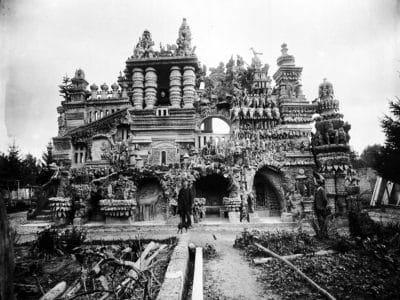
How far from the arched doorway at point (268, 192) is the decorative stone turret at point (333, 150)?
2805 mm

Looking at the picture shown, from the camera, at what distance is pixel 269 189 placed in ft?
55.0

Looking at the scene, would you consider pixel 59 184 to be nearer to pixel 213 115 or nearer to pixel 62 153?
pixel 62 153

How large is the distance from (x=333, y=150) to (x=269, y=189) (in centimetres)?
467

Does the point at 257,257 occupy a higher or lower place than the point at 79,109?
lower

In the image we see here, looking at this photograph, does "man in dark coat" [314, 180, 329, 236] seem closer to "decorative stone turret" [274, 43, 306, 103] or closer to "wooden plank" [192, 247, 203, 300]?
"wooden plank" [192, 247, 203, 300]

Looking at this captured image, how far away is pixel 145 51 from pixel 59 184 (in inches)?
438

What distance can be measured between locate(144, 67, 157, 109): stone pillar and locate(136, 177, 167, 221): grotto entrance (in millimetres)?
5919

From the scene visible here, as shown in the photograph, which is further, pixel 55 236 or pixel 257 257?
pixel 55 236

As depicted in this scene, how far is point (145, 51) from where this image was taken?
18.7 metres

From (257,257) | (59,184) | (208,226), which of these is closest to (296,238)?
(257,257)

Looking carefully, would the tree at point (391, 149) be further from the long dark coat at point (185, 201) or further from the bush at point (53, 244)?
the bush at point (53, 244)

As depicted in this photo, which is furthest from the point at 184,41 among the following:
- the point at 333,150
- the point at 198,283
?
the point at 198,283

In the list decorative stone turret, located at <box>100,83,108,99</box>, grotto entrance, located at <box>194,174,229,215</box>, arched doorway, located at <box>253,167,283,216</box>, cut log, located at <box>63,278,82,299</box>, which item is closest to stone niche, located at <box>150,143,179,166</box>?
grotto entrance, located at <box>194,174,229,215</box>

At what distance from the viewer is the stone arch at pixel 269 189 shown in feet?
52.5
